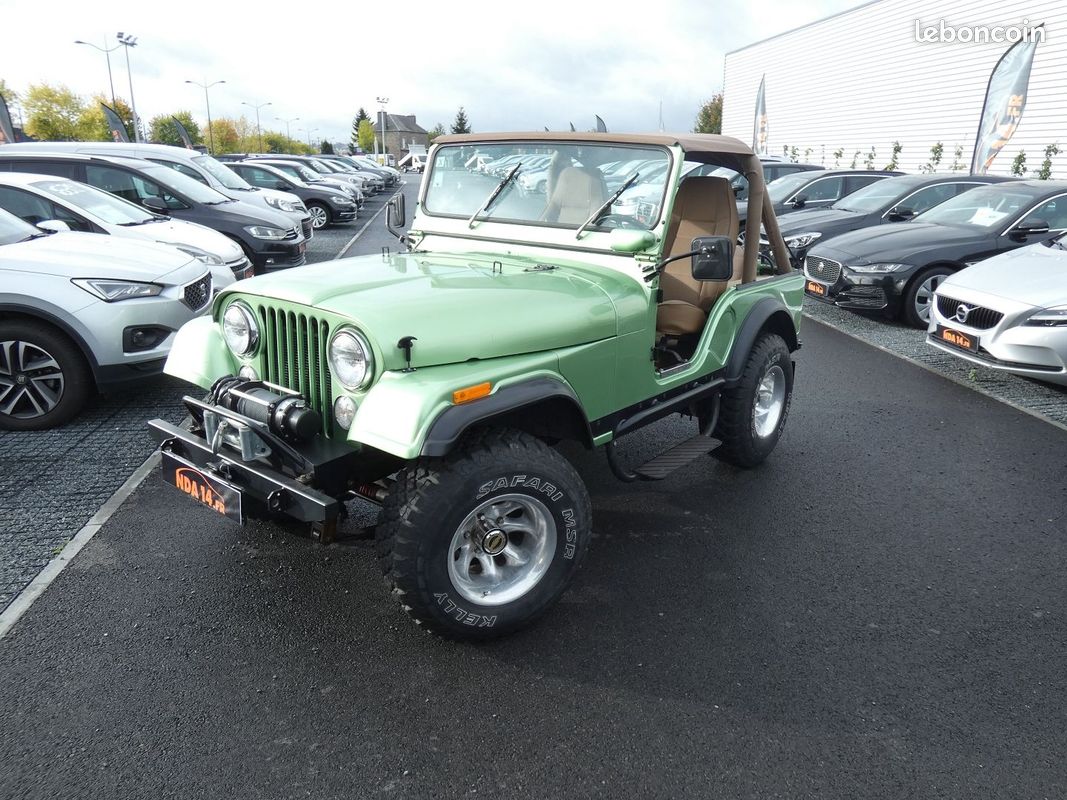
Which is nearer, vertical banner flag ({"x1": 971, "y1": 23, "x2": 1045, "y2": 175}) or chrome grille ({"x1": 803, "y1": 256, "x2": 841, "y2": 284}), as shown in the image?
chrome grille ({"x1": 803, "y1": 256, "x2": 841, "y2": 284})

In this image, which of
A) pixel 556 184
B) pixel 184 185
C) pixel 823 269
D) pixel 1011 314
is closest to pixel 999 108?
pixel 823 269

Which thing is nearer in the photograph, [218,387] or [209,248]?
[218,387]

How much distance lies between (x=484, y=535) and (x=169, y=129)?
79382 millimetres

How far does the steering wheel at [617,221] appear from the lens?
3854 millimetres

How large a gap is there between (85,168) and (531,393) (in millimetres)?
9056

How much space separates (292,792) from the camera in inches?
94.6

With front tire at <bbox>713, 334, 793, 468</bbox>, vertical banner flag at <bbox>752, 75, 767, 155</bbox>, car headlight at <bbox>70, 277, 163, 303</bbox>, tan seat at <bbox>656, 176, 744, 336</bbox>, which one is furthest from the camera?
vertical banner flag at <bbox>752, 75, 767, 155</bbox>

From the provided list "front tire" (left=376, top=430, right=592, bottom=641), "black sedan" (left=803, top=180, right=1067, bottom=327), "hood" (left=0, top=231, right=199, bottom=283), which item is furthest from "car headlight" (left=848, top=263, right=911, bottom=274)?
A: "hood" (left=0, top=231, right=199, bottom=283)

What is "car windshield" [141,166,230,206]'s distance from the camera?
400 inches

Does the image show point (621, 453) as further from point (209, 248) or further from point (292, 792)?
point (209, 248)

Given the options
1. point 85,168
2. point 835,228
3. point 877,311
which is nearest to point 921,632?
point 877,311

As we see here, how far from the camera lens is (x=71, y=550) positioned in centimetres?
379

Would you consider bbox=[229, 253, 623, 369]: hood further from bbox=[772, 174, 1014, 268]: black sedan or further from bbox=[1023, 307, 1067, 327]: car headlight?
bbox=[772, 174, 1014, 268]: black sedan

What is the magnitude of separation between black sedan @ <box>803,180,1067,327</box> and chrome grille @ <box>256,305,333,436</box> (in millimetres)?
7390
